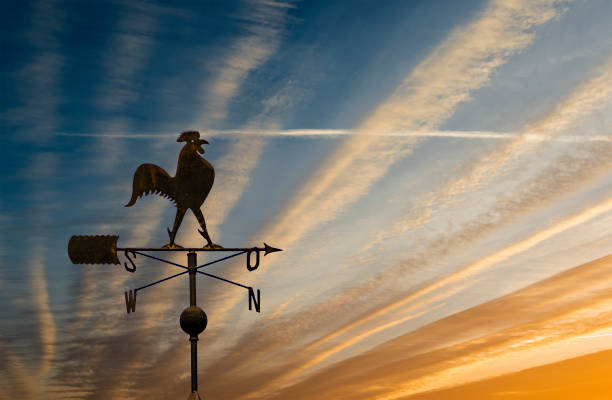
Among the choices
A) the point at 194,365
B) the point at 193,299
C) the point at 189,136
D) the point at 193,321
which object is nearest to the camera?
the point at 194,365

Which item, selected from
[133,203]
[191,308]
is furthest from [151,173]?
[191,308]

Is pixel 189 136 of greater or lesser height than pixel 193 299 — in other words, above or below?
above

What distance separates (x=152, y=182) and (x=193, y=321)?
2.17 m

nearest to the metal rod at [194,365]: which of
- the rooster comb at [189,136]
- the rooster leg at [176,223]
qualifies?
the rooster leg at [176,223]

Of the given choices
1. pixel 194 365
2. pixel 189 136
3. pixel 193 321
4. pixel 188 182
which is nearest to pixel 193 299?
pixel 193 321

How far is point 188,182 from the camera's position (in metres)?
9.22

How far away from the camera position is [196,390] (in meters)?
8.24

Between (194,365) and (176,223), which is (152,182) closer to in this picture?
(176,223)

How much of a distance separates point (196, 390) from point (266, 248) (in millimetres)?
2565

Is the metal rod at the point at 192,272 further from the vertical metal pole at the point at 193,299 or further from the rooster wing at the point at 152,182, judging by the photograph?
the rooster wing at the point at 152,182

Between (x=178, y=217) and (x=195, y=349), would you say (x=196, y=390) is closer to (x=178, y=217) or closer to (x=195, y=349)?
(x=195, y=349)

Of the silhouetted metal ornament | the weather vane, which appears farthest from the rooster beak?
the silhouetted metal ornament

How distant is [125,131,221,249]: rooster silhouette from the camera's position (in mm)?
9211

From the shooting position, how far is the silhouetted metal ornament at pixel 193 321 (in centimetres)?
870
